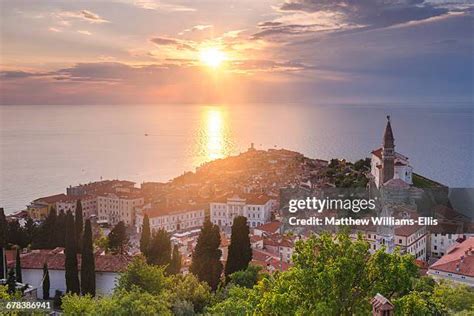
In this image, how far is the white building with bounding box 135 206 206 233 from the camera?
1969 cm

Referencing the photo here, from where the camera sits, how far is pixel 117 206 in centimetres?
2239

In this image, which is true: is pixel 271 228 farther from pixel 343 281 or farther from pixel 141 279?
pixel 343 281

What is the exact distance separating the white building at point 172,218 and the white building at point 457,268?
1149cm

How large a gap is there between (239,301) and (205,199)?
58.1 feet

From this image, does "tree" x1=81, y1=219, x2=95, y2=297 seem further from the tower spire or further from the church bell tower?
the tower spire

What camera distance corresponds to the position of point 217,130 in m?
71.3

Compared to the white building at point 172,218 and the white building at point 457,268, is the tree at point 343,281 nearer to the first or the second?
the white building at point 457,268

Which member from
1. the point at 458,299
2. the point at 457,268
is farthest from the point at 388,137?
the point at 458,299

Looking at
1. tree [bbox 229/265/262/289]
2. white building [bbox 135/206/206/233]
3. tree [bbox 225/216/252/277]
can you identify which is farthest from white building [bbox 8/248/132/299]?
white building [bbox 135/206/206/233]

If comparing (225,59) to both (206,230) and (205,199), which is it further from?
(206,230)

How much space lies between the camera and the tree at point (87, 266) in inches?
337

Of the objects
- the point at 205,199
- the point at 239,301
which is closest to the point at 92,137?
the point at 205,199

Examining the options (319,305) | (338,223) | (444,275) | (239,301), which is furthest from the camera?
A: (338,223)

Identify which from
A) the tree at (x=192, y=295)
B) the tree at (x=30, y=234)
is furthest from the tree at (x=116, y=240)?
the tree at (x=192, y=295)
